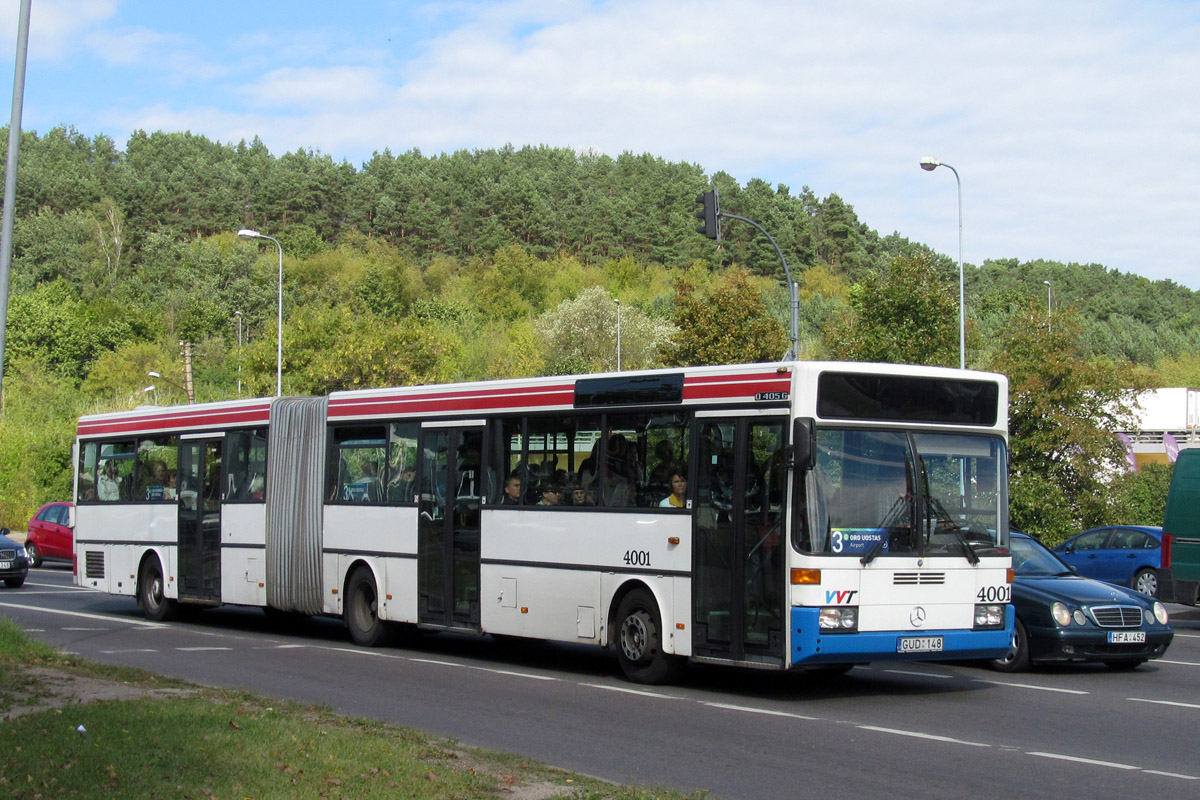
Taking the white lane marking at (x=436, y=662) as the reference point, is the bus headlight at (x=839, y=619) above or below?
above

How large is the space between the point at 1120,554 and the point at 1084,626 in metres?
12.4

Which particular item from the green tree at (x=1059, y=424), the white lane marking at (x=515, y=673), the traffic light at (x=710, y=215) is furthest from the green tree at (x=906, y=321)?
the white lane marking at (x=515, y=673)

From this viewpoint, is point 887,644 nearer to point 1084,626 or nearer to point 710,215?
point 1084,626

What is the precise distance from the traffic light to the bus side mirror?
14093mm

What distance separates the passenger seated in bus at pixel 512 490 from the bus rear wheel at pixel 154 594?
8099 millimetres

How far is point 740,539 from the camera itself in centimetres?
1223

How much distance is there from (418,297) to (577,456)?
103 metres

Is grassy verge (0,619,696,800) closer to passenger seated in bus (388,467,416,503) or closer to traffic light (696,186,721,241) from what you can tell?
passenger seated in bus (388,467,416,503)

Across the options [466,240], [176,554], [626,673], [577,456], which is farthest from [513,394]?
[466,240]

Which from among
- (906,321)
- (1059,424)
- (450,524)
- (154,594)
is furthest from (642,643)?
(906,321)

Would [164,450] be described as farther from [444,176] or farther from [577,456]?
[444,176]

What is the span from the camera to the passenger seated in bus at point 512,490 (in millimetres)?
14992

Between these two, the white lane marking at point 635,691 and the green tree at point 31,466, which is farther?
the green tree at point 31,466

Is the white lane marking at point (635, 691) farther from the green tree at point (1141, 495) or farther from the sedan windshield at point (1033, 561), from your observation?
the green tree at point (1141, 495)
